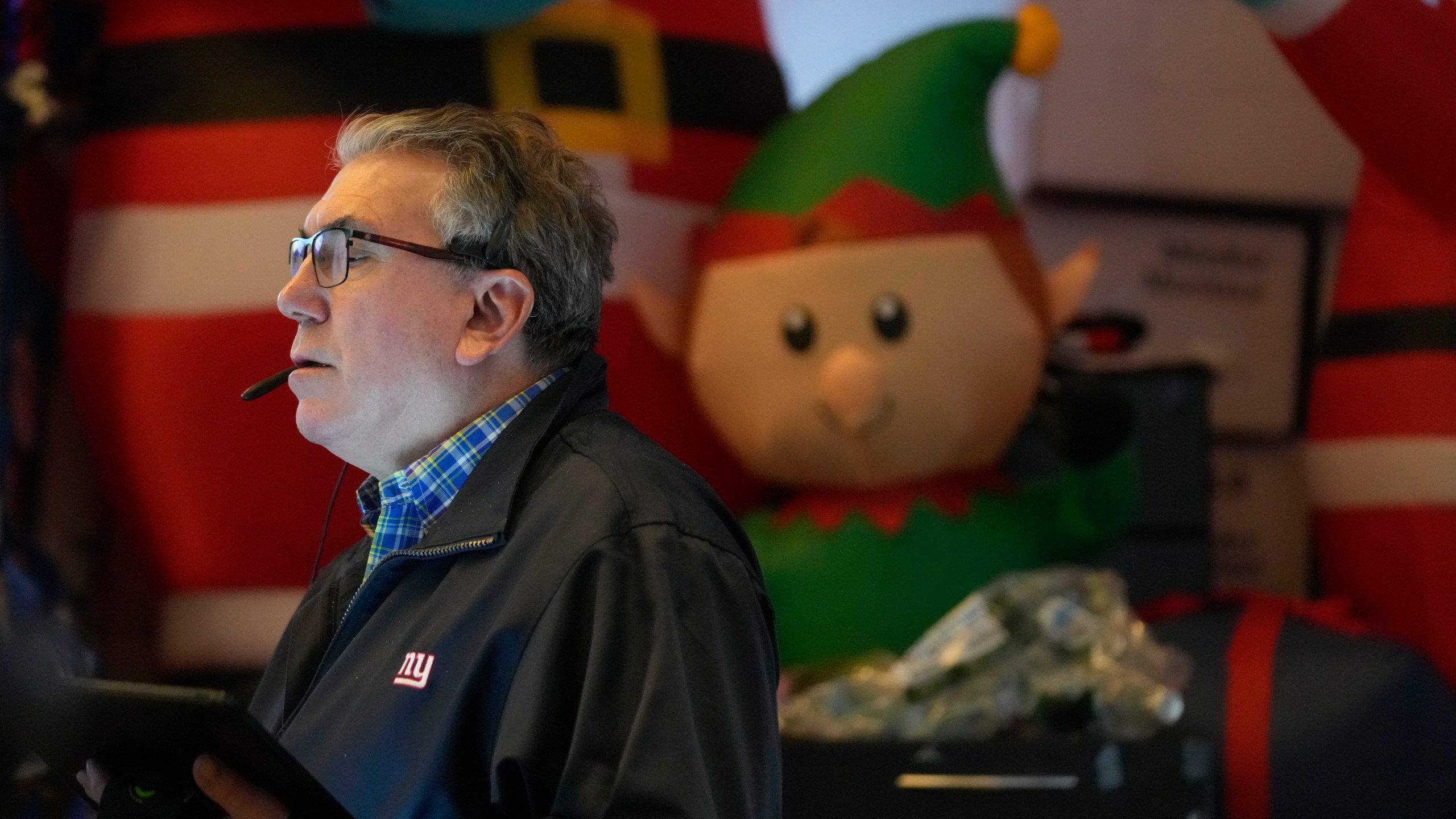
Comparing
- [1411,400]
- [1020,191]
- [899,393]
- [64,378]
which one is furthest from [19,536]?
[1411,400]

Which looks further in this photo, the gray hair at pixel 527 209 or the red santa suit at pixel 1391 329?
the red santa suit at pixel 1391 329

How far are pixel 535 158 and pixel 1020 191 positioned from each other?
1370mm

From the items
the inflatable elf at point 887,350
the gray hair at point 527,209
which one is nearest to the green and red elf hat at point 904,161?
the inflatable elf at point 887,350

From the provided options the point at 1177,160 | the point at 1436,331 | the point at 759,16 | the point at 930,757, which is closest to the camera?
the point at 930,757

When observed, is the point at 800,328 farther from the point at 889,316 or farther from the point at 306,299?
the point at 306,299

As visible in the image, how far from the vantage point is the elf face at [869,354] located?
1788 mm

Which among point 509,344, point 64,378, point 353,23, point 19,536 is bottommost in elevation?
point 19,536

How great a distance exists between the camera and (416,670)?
2.87 ft

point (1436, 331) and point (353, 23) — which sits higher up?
point (353, 23)

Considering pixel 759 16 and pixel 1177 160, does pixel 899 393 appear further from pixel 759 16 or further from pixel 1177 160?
pixel 1177 160

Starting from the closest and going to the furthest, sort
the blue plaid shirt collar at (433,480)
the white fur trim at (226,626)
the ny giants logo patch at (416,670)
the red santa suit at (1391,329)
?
1. the ny giants logo patch at (416,670)
2. the blue plaid shirt collar at (433,480)
3. the red santa suit at (1391,329)
4. the white fur trim at (226,626)

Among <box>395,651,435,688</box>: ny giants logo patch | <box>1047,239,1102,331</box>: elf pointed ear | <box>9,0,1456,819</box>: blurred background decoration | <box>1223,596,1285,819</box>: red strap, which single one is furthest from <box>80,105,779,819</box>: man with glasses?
<box>1047,239,1102,331</box>: elf pointed ear

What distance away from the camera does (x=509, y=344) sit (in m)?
1.00

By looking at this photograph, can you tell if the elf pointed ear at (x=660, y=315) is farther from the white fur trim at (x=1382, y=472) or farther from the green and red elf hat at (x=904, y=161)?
the white fur trim at (x=1382, y=472)
